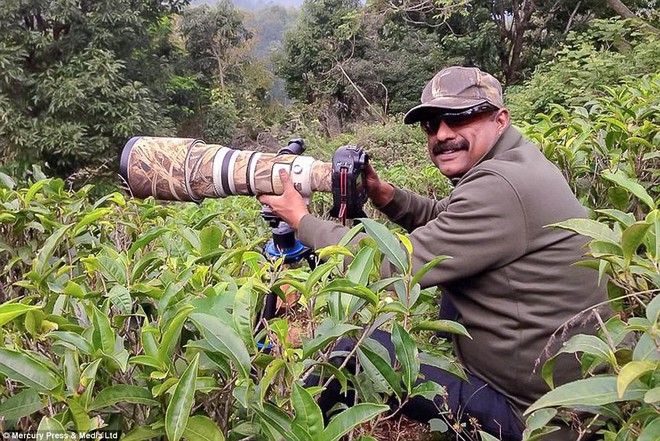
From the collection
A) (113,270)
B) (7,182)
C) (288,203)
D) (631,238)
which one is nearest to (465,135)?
(288,203)

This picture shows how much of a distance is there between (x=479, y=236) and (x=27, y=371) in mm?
1004

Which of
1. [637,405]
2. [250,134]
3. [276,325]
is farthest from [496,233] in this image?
[250,134]

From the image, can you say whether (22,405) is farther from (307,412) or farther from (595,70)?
(595,70)

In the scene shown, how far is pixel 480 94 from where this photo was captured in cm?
163

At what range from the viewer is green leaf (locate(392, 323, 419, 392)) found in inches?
38.7

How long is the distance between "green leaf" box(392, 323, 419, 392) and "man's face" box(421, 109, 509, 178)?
0.83 metres

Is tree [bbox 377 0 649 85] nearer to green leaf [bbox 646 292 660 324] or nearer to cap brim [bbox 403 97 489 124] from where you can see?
cap brim [bbox 403 97 489 124]

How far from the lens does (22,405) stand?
82 cm

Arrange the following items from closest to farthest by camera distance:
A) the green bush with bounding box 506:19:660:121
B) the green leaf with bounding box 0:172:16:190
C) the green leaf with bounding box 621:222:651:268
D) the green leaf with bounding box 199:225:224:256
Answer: the green leaf with bounding box 621:222:651:268 < the green leaf with bounding box 199:225:224:256 < the green leaf with bounding box 0:172:16:190 < the green bush with bounding box 506:19:660:121

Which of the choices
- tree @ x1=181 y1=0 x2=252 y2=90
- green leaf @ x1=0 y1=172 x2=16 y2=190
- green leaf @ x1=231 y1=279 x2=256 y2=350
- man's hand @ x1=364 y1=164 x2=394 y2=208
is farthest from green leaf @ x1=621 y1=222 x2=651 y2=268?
tree @ x1=181 y1=0 x2=252 y2=90

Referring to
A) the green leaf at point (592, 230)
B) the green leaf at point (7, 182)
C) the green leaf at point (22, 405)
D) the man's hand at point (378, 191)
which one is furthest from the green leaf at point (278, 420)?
the green leaf at point (7, 182)

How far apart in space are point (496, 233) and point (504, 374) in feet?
1.25

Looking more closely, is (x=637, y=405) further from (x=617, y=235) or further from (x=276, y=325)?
(x=276, y=325)

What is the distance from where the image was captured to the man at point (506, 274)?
4.63ft
